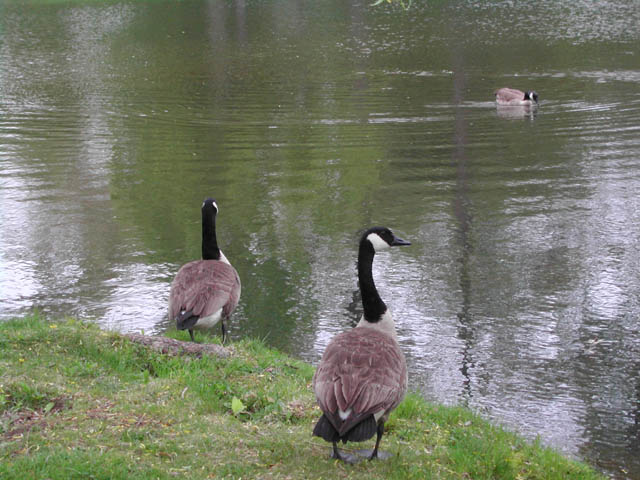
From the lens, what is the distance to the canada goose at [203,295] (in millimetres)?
7805

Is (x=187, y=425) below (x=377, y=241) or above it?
below

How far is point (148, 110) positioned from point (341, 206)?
456 inches

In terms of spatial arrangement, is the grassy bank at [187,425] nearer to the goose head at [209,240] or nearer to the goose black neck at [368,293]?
the goose black neck at [368,293]

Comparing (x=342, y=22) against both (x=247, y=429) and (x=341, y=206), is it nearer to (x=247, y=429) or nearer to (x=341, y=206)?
(x=341, y=206)

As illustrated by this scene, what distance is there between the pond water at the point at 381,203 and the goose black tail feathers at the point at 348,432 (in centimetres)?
278

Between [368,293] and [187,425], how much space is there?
1.69 m

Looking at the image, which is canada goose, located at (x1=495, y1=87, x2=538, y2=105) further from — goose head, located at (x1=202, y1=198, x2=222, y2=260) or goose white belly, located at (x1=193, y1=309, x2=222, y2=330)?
goose white belly, located at (x1=193, y1=309, x2=222, y2=330)

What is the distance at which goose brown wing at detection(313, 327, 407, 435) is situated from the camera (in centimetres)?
504

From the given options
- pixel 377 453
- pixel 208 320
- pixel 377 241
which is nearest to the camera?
pixel 377 453

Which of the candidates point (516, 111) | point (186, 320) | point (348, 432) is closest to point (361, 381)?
point (348, 432)

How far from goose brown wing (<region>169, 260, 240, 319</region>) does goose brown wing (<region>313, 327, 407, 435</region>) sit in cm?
238

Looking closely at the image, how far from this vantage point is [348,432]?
497 cm

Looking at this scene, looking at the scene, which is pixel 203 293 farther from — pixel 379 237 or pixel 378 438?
pixel 378 438

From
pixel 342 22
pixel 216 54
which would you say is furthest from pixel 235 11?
pixel 216 54
